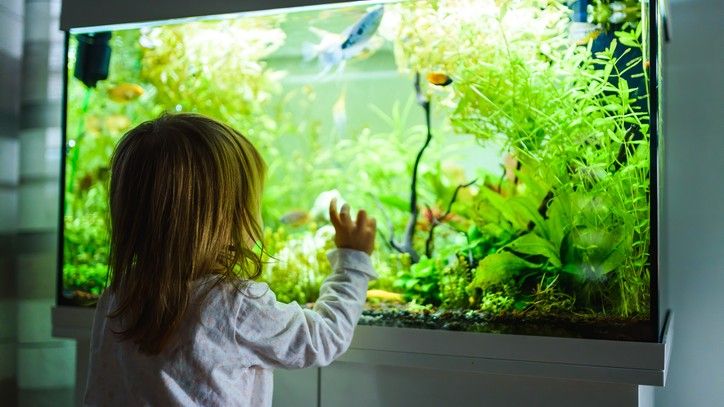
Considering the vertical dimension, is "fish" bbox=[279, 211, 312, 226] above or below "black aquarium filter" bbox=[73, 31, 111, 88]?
below

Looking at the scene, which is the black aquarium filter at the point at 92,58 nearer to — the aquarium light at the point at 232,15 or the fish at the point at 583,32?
the aquarium light at the point at 232,15

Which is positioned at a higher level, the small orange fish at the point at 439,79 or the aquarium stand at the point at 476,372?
the small orange fish at the point at 439,79

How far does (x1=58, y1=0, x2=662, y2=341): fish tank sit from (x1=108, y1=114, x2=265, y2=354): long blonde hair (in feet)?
0.95

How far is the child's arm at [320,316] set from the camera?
136 cm

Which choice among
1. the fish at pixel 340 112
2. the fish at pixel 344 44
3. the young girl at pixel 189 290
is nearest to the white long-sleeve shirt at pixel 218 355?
the young girl at pixel 189 290

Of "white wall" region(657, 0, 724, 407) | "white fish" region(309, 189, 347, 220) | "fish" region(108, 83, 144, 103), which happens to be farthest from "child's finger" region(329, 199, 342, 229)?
"white wall" region(657, 0, 724, 407)

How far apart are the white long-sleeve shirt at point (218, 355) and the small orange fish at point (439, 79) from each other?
0.75 meters

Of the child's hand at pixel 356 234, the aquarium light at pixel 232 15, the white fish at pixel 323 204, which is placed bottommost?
the child's hand at pixel 356 234

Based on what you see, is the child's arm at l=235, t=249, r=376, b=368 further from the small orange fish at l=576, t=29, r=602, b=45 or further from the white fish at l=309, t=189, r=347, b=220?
the white fish at l=309, t=189, r=347, b=220

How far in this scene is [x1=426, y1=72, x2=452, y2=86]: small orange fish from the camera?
6.16 feet

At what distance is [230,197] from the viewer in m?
1.41

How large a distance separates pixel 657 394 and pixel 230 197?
5.31ft

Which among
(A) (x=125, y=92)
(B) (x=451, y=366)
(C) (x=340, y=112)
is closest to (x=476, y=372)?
(B) (x=451, y=366)

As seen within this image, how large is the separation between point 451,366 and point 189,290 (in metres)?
0.64
